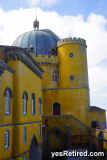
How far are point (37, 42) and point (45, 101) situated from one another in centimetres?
1170

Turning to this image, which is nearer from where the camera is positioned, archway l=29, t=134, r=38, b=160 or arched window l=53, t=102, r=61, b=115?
archway l=29, t=134, r=38, b=160

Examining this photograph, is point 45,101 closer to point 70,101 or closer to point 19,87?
point 70,101

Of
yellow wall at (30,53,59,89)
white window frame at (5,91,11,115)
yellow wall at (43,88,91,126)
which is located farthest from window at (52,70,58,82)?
white window frame at (5,91,11,115)

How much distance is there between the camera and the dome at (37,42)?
34562mm

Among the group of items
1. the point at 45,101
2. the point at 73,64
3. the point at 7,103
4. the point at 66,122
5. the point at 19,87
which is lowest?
the point at 66,122

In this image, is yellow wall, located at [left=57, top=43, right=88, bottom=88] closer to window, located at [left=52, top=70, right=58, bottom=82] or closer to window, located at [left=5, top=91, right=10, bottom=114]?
window, located at [left=52, top=70, right=58, bottom=82]

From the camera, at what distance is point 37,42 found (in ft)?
116

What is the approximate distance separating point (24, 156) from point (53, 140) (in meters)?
11.1

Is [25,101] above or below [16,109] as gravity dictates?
above

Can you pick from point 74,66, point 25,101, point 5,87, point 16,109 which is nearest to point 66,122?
point 74,66

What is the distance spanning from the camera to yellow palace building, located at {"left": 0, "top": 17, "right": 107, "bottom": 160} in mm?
16016

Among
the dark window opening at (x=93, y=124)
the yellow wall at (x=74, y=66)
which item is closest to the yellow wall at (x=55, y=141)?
the dark window opening at (x=93, y=124)

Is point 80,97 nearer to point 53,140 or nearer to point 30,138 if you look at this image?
point 53,140

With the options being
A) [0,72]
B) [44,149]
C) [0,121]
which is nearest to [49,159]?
[44,149]
